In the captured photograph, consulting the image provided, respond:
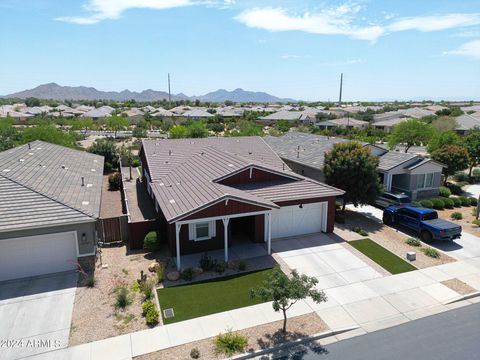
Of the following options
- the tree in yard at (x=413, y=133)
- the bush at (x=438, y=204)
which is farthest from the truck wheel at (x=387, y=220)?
the tree in yard at (x=413, y=133)

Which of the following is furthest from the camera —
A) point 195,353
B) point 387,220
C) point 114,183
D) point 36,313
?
point 114,183

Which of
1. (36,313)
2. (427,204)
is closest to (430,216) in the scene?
(427,204)

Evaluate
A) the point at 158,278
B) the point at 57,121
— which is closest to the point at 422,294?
the point at 158,278

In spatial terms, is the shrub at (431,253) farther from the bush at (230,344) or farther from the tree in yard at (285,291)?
the bush at (230,344)

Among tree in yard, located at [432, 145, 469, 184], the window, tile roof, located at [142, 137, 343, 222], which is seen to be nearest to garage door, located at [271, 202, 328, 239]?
tile roof, located at [142, 137, 343, 222]

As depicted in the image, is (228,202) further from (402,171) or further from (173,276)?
(402,171)

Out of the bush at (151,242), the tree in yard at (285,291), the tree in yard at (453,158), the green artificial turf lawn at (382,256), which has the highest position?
the tree in yard at (453,158)

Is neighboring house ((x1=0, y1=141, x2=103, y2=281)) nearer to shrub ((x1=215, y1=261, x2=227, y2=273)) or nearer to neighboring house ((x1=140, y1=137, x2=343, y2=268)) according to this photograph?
neighboring house ((x1=140, y1=137, x2=343, y2=268))
